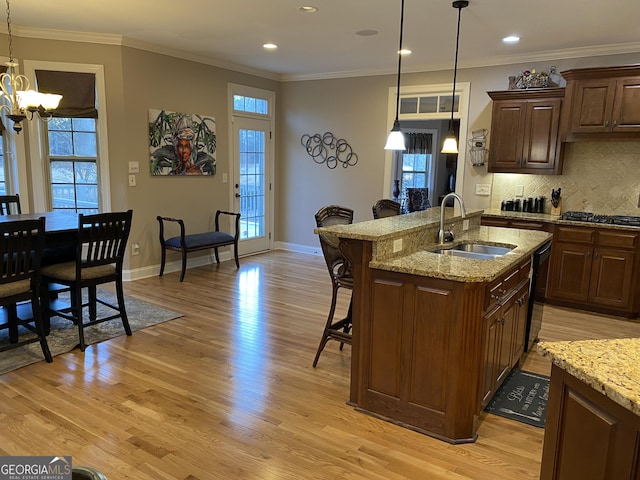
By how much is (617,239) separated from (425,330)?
122 inches

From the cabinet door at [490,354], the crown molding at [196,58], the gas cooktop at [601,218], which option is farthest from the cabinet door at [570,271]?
the crown molding at [196,58]

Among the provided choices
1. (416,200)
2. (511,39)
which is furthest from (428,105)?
(416,200)

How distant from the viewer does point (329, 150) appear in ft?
23.0

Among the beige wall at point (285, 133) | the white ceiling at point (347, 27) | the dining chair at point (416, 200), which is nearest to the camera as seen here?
the white ceiling at point (347, 27)

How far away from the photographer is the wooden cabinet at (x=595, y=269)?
4.48 metres

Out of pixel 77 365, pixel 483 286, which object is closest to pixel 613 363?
pixel 483 286

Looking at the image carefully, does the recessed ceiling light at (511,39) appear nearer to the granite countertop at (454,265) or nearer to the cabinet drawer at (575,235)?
the cabinet drawer at (575,235)

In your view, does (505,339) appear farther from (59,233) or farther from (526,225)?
(59,233)

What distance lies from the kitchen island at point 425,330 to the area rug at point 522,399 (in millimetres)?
139

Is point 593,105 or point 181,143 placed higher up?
point 593,105

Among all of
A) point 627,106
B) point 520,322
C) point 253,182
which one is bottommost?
point 520,322

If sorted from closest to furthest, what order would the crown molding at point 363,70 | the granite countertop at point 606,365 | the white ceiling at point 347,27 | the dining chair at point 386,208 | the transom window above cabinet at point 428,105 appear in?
the granite countertop at point 606,365, the white ceiling at point 347,27, the dining chair at point 386,208, the crown molding at point 363,70, the transom window above cabinet at point 428,105

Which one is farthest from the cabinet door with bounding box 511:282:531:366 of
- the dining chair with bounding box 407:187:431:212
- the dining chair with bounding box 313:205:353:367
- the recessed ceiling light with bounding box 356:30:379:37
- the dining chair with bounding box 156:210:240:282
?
the dining chair with bounding box 407:187:431:212

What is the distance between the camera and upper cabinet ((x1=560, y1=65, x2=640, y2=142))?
446cm
